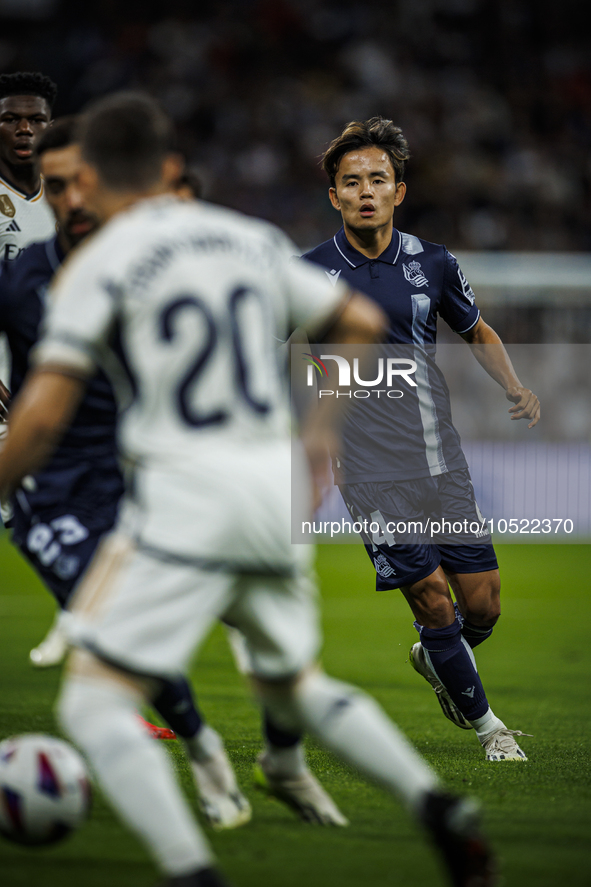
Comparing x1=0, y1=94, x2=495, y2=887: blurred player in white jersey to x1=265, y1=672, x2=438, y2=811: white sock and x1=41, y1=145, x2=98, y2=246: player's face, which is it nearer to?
x1=265, y1=672, x2=438, y2=811: white sock

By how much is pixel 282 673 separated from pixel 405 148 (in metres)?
3.36

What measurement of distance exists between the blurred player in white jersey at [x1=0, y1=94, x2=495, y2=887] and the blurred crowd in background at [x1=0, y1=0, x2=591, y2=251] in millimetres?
15628

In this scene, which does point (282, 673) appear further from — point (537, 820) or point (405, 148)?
point (405, 148)

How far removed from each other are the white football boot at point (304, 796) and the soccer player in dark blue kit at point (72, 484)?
19 centimetres

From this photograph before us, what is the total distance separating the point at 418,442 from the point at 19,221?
2.13 m

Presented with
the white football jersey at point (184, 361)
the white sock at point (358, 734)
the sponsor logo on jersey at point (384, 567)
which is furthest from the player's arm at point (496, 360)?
the white football jersey at point (184, 361)

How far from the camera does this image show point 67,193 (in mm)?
3779

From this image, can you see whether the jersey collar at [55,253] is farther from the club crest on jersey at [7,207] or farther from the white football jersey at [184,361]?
the club crest on jersey at [7,207]

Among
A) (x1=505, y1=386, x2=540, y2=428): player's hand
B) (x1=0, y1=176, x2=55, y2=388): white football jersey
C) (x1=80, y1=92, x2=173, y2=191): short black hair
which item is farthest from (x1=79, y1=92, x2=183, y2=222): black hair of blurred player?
(x1=505, y1=386, x2=540, y2=428): player's hand

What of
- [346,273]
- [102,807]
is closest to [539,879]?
[102,807]

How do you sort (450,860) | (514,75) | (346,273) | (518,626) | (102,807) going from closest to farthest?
(450,860) → (102,807) → (346,273) → (518,626) → (514,75)

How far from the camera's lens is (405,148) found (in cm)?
545

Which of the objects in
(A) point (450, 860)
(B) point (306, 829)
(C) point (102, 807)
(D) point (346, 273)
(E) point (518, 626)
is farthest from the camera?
(E) point (518, 626)

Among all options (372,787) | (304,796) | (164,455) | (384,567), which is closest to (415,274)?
(384,567)
